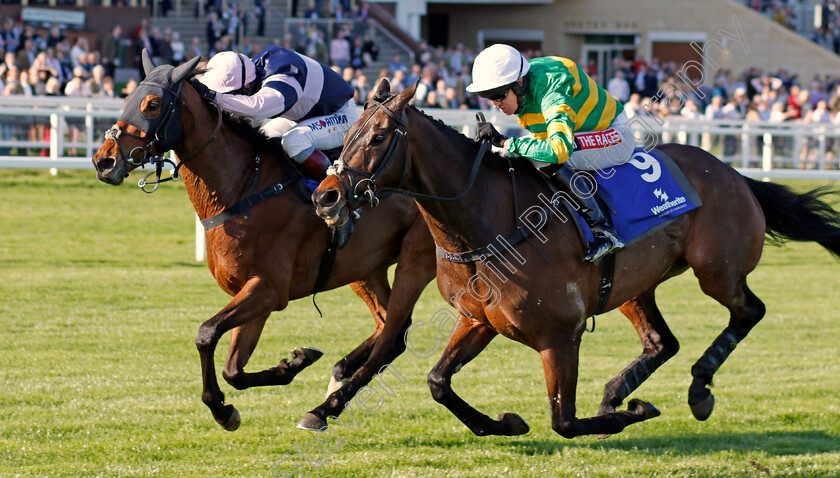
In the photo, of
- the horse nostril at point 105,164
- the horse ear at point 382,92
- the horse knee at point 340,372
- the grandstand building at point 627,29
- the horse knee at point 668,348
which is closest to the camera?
the horse ear at point 382,92

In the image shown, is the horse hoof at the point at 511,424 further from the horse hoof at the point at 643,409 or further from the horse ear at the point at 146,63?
the horse ear at the point at 146,63

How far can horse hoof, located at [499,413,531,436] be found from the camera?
195 inches

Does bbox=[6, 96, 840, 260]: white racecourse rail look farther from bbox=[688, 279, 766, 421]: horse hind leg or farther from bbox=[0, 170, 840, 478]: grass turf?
bbox=[688, 279, 766, 421]: horse hind leg

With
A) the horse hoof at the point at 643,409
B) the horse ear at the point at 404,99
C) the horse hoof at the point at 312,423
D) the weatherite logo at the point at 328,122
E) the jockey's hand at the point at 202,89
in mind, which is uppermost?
the horse ear at the point at 404,99

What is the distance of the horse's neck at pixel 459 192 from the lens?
430 cm

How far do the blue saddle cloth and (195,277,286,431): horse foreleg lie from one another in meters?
1.71

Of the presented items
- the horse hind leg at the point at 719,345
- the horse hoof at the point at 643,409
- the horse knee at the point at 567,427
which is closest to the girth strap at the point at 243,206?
the horse knee at the point at 567,427

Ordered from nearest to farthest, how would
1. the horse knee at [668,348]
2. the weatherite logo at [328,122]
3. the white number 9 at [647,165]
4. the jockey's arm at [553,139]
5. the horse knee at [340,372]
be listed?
the jockey's arm at [553,139] < the white number 9 at [647,165] < the horse knee at [668,348] < the weatherite logo at [328,122] < the horse knee at [340,372]

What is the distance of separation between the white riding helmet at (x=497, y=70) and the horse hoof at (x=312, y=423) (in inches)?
72.1

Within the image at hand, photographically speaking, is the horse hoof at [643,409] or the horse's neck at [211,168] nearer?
the horse hoof at [643,409]

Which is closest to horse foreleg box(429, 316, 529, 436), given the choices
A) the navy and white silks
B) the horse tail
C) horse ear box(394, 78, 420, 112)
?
horse ear box(394, 78, 420, 112)

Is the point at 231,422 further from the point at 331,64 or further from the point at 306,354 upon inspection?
the point at 331,64

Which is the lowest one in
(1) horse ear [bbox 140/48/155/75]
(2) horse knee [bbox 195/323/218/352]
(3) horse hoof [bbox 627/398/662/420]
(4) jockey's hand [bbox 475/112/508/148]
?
(3) horse hoof [bbox 627/398/662/420]

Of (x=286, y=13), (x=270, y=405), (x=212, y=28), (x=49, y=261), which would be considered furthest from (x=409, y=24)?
(x=270, y=405)
